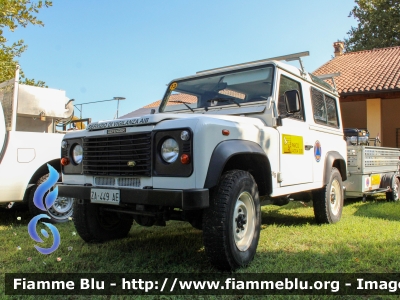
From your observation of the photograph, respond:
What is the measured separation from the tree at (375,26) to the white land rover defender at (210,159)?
24.1 meters

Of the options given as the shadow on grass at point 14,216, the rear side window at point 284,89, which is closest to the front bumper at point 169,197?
the rear side window at point 284,89

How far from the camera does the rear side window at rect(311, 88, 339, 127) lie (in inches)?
205

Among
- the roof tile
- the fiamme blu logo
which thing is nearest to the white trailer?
the roof tile

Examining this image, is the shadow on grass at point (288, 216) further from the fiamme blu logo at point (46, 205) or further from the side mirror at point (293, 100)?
the fiamme blu logo at point (46, 205)

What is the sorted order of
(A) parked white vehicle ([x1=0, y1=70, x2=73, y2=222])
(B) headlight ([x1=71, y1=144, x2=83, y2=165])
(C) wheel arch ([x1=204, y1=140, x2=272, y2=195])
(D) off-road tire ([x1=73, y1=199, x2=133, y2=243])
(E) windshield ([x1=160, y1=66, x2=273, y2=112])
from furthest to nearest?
(A) parked white vehicle ([x1=0, y1=70, x2=73, y2=222]) < (E) windshield ([x1=160, y1=66, x2=273, y2=112]) < (D) off-road tire ([x1=73, y1=199, x2=133, y2=243]) < (B) headlight ([x1=71, y1=144, x2=83, y2=165]) < (C) wheel arch ([x1=204, y1=140, x2=272, y2=195])

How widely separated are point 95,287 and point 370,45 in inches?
1089

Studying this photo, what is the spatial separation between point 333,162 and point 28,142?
4435mm

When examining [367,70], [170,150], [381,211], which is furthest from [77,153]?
[367,70]

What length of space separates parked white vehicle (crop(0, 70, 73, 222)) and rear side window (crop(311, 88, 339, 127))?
377 centimetres

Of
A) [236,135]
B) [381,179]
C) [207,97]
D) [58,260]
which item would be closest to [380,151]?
[381,179]

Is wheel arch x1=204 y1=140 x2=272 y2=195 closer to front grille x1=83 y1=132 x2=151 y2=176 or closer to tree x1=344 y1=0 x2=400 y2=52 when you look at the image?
front grille x1=83 y1=132 x2=151 y2=176

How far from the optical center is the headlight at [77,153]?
Result: 149 inches

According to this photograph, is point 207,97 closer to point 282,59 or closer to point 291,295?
point 282,59

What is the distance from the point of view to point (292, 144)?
14.1 feet
